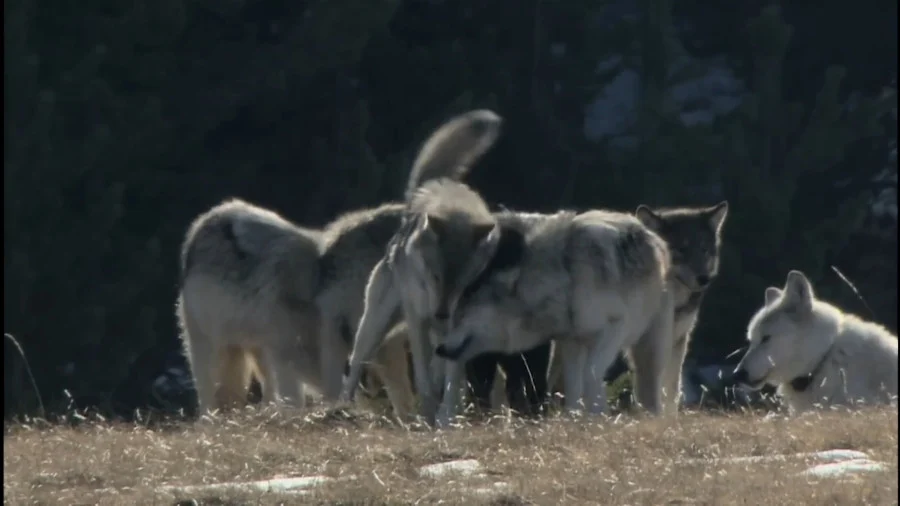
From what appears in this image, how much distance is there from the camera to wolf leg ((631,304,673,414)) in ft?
37.0

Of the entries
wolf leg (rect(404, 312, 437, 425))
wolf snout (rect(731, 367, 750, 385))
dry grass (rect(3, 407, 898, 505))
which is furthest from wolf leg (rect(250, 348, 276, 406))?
wolf snout (rect(731, 367, 750, 385))

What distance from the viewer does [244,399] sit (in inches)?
476

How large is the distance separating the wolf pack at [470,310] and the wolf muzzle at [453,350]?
0.04 feet

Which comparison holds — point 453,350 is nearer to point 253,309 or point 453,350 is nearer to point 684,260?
point 253,309

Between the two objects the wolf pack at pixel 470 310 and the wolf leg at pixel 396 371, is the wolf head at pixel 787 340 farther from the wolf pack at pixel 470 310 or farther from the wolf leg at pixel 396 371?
the wolf leg at pixel 396 371

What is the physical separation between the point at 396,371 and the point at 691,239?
2310mm

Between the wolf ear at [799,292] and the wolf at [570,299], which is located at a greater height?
the wolf at [570,299]

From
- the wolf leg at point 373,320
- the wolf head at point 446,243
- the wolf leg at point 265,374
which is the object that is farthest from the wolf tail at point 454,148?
the wolf leg at point 265,374

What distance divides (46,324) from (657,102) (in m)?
8.38

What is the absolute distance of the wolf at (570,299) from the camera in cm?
1047

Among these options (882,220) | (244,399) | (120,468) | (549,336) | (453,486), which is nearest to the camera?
(453,486)

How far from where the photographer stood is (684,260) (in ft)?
39.4

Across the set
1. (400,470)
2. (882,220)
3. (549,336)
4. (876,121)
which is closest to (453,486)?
(400,470)

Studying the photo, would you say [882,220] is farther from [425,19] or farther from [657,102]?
[425,19]
